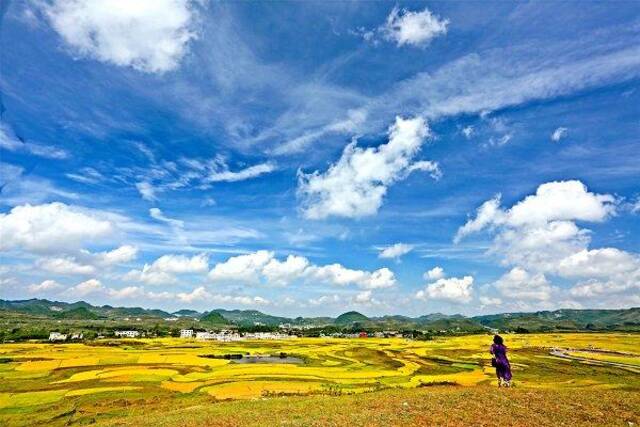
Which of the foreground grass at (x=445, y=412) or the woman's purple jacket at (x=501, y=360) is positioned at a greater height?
the woman's purple jacket at (x=501, y=360)

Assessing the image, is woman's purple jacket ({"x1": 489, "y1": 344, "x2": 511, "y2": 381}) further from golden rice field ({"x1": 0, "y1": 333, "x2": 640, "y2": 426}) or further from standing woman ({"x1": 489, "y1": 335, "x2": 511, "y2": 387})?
golden rice field ({"x1": 0, "y1": 333, "x2": 640, "y2": 426})

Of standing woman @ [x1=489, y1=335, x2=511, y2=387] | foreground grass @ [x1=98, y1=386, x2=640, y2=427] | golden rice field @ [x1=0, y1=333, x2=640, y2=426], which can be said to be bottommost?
golden rice field @ [x1=0, y1=333, x2=640, y2=426]

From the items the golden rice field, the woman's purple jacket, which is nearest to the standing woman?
the woman's purple jacket

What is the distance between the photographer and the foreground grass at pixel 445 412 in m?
18.7

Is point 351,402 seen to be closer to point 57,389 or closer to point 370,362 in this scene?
point 57,389

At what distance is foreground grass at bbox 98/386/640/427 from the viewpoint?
18.7m

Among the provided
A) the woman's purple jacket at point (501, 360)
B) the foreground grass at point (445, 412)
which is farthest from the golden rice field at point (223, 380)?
the woman's purple jacket at point (501, 360)

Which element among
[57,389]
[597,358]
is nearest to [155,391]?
[57,389]

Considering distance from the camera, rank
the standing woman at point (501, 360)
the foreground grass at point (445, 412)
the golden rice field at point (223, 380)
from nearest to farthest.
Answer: the foreground grass at point (445, 412) < the standing woman at point (501, 360) < the golden rice field at point (223, 380)

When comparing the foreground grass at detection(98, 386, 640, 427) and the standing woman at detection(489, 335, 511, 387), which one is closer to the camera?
the foreground grass at detection(98, 386, 640, 427)

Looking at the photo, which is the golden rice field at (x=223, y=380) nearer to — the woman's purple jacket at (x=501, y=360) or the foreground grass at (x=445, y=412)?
the foreground grass at (x=445, y=412)

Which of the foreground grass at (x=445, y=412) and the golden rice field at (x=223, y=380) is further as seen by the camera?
the golden rice field at (x=223, y=380)

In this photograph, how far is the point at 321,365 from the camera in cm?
7806

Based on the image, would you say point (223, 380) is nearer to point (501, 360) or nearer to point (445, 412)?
point (501, 360)
